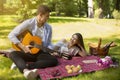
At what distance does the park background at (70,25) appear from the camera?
674 centimetres

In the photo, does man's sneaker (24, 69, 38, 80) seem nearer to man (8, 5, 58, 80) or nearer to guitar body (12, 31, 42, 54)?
man (8, 5, 58, 80)

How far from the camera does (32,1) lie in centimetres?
2016

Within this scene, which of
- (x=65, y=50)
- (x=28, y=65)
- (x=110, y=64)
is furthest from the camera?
(x=65, y=50)

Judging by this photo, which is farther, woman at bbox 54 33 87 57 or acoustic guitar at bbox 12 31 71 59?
woman at bbox 54 33 87 57

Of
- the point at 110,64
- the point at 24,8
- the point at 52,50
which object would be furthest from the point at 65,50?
the point at 24,8

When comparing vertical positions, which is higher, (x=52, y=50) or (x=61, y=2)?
(x=52, y=50)

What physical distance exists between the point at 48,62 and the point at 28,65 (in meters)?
0.44

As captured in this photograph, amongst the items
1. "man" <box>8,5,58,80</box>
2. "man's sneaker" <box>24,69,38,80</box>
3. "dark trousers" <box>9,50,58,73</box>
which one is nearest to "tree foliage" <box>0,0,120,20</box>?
"man" <box>8,5,58,80</box>

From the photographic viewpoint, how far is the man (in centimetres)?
656

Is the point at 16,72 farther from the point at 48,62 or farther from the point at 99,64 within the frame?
the point at 99,64

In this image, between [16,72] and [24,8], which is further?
[24,8]

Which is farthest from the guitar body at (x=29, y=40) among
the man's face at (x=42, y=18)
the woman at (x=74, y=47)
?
the woman at (x=74, y=47)

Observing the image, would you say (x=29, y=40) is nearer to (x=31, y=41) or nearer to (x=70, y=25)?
(x=31, y=41)

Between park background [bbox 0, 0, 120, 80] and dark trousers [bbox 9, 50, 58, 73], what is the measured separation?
0.23 m
